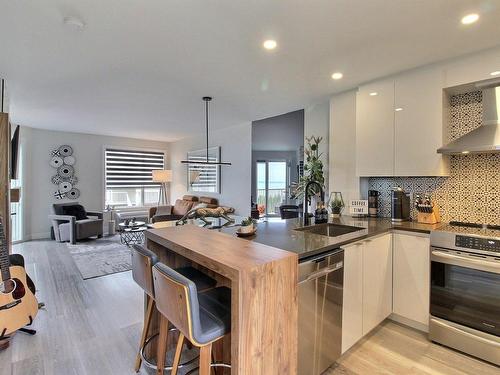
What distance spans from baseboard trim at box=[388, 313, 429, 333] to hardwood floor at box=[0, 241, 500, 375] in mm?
46

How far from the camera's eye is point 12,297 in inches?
85.5

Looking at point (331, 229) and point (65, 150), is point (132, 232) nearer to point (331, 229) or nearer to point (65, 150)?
point (65, 150)

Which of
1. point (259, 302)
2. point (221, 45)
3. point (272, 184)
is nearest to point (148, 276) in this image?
point (259, 302)

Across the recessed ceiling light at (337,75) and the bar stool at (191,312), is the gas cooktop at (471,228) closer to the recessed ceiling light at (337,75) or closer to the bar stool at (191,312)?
the recessed ceiling light at (337,75)

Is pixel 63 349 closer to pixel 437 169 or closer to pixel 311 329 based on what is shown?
pixel 311 329

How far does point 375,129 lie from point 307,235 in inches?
64.7

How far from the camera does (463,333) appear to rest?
209cm

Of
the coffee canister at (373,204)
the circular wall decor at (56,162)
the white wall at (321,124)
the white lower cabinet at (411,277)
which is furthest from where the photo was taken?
the circular wall decor at (56,162)

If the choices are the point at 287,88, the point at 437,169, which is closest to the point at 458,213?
the point at 437,169

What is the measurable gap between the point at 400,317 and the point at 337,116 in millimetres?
2379

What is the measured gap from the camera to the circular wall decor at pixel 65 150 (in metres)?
6.41

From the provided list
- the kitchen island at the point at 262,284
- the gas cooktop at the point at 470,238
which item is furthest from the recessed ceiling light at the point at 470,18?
the kitchen island at the point at 262,284

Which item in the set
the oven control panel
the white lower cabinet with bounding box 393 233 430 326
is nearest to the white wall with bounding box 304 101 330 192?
the white lower cabinet with bounding box 393 233 430 326

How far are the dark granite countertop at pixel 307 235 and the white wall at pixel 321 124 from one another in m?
1.35
